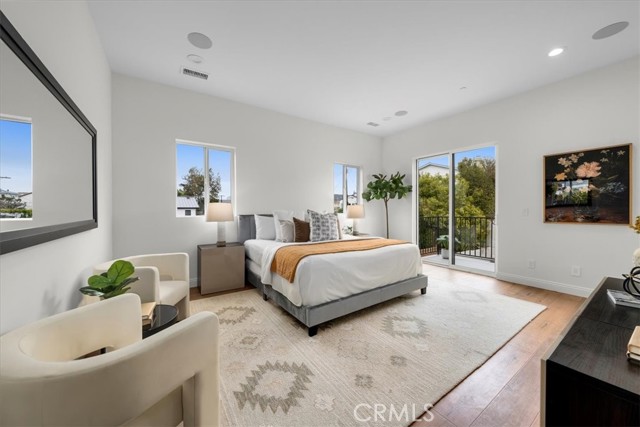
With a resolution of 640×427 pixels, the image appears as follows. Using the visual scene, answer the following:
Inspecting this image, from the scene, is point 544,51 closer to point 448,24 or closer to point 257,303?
point 448,24

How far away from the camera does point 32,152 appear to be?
3.66 ft

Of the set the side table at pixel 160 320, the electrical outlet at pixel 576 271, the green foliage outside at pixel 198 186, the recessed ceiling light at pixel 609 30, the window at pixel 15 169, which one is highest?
the recessed ceiling light at pixel 609 30

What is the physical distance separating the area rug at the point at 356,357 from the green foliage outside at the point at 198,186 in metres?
1.61

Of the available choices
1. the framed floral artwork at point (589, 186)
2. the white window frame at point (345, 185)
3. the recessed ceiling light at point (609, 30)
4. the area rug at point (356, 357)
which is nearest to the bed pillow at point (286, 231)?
the area rug at point (356, 357)

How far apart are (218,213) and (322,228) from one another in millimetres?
1518

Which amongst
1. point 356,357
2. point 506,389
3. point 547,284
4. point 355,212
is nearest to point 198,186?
point 355,212

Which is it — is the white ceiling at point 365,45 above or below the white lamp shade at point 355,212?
above

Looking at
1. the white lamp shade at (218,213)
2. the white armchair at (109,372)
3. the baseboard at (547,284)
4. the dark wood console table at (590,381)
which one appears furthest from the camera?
the white lamp shade at (218,213)

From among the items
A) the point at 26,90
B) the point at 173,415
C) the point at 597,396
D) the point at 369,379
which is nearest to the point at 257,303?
the point at 369,379

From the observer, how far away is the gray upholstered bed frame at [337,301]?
7.50 feet

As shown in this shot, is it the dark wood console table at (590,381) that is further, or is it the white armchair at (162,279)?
the white armchair at (162,279)

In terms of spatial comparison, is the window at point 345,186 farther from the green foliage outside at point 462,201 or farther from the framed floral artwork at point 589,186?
the framed floral artwork at point 589,186

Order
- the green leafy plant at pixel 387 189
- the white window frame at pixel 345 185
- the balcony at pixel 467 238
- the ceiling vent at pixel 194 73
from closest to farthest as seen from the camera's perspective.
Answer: the ceiling vent at pixel 194 73 → the balcony at pixel 467 238 → the green leafy plant at pixel 387 189 → the white window frame at pixel 345 185

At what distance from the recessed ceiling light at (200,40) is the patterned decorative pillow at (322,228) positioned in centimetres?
242
